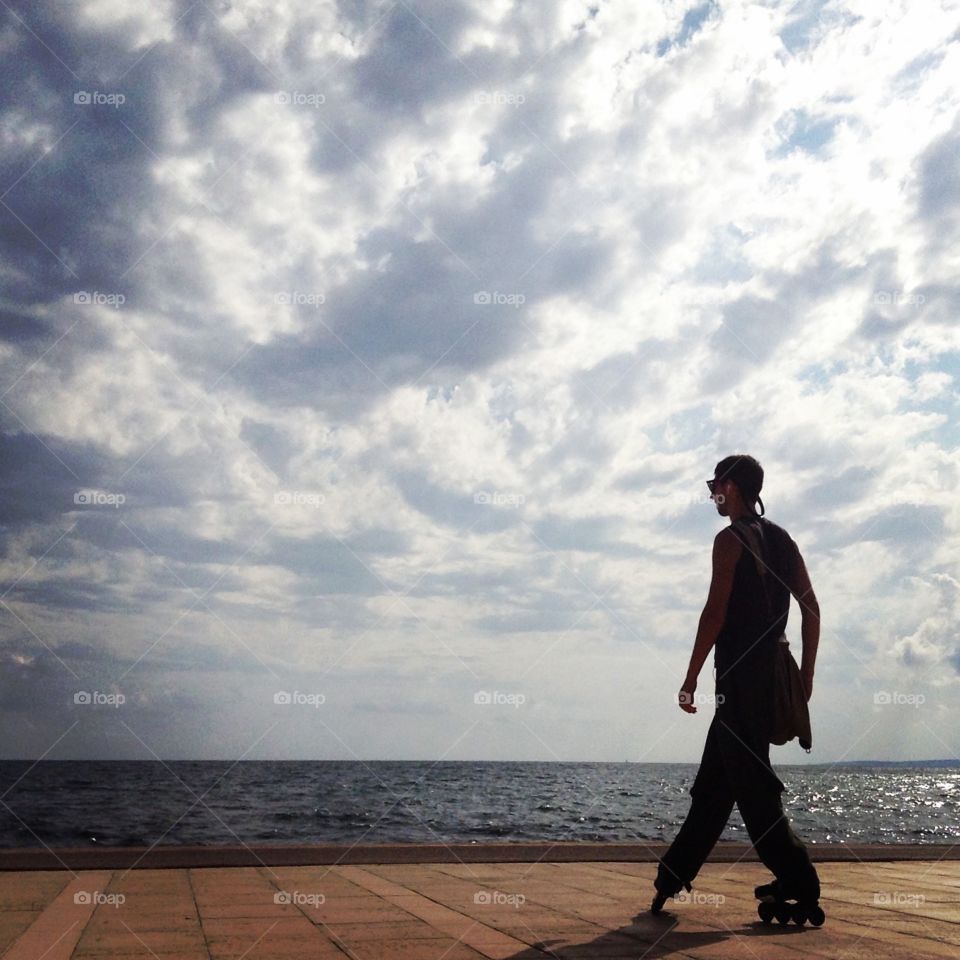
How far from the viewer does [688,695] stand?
429cm

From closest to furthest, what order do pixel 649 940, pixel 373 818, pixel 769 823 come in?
pixel 649 940 < pixel 769 823 < pixel 373 818

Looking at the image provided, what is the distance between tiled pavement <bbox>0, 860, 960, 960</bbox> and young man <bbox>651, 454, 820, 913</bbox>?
9.9 inches

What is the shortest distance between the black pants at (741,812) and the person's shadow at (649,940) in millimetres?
179

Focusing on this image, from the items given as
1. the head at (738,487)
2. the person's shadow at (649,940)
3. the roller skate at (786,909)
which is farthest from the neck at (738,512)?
the person's shadow at (649,940)

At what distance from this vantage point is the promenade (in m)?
3.67

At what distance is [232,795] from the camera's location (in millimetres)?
46156

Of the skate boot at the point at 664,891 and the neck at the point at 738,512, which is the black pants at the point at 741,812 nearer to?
the skate boot at the point at 664,891

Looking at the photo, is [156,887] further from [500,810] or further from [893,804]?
[893,804]

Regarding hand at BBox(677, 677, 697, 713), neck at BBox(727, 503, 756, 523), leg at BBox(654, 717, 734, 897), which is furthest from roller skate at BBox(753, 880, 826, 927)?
neck at BBox(727, 503, 756, 523)

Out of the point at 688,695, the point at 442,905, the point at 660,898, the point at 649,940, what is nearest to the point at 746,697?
the point at 688,695

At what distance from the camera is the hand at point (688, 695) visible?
428cm

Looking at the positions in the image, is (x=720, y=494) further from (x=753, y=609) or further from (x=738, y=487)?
(x=753, y=609)

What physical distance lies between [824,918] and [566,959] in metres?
1.40

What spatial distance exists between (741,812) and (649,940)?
2.67ft
